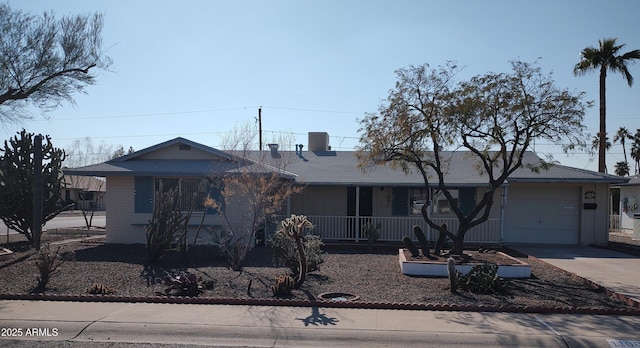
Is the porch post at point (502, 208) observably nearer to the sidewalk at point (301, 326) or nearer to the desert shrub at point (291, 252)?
→ the desert shrub at point (291, 252)

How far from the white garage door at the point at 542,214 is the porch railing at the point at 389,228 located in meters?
1.31

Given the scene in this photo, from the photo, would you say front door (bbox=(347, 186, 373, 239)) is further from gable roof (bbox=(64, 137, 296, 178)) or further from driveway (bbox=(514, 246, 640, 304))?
driveway (bbox=(514, 246, 640, 304))

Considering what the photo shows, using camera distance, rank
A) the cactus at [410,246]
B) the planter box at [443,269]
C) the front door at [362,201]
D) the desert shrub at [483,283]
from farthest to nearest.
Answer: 1. the front door at [362,201]
2. the cactus at [410,246]
3. the planter box at [443,269]
4. the desert shrub at [483,283]

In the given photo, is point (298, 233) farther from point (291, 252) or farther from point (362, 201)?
point (362, 201)

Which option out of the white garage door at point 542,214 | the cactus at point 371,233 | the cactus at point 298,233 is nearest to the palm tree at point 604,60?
the white garage door at point 542,214

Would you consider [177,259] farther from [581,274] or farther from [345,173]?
[581,274]

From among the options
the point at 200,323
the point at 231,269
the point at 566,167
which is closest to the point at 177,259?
the point at 231,269

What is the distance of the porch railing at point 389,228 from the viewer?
19531mm

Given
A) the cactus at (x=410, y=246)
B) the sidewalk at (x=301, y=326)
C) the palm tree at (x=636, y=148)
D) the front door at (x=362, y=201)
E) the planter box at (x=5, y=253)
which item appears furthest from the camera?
the palm tree at (x=636, y=148)

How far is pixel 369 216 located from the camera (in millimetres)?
21141

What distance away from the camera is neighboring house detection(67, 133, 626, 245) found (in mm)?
18672

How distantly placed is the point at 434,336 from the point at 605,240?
1498 centimetres

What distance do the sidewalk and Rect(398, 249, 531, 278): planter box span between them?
12.5 ft

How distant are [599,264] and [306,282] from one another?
858cm
